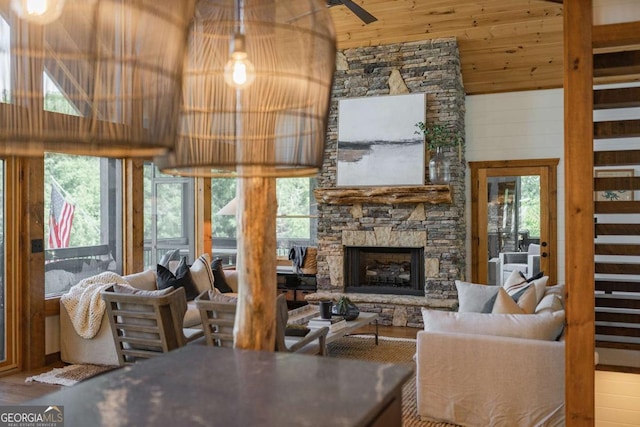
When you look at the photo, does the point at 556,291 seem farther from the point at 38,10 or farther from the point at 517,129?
the point at 38,10

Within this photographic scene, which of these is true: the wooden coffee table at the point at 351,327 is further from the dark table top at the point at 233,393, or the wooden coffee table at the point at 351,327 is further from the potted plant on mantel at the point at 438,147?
the dark table top at the point at 233,393

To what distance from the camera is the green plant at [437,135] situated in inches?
289

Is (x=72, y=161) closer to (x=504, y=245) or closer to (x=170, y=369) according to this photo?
(x=170, y=369)

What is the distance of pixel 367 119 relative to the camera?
7758 millimetres

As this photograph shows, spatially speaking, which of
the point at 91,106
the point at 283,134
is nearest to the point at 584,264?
the point at 283,134

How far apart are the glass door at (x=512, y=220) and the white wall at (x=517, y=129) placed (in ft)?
0.31

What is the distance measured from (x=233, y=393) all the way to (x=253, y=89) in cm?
83

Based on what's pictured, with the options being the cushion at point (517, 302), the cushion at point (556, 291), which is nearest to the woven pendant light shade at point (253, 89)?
the cushion at point (517, 302)

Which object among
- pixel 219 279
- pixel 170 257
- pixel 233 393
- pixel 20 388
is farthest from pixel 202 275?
pixel 233 393

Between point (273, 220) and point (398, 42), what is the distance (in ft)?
18.7

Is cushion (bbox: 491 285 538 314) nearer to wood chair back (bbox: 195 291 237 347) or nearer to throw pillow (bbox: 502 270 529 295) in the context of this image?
throw pillow (bbox: 502 270 529 295)

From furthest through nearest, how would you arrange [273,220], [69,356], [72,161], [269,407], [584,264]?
1. [72,161]
2. [69,356]
3. [584,264]
4. [273,220]
5. [269,407]

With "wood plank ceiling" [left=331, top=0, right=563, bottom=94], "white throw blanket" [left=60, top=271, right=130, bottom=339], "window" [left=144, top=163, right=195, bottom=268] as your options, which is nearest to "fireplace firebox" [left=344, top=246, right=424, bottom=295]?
"window" [left=144, top=163, right=195, bottom=268]

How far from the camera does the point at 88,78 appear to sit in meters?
1.07
